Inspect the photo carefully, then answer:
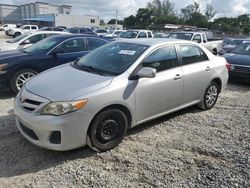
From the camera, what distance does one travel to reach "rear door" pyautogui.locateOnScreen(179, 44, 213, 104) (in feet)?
16.5

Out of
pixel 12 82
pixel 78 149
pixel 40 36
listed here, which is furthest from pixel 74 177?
pixel 40 36

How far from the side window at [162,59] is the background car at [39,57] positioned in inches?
Answer: 119

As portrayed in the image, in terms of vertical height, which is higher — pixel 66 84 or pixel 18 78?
pixel 66 84

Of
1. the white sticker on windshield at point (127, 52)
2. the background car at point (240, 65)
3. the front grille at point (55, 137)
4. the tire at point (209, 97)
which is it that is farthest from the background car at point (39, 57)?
the background car at point (240, 65)

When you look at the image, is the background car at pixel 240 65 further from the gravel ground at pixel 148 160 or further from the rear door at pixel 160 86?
the rear door at pixel 160 86

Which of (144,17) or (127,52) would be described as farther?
(144,17)

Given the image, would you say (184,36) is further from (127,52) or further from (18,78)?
(127,52)

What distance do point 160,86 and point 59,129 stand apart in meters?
1.84

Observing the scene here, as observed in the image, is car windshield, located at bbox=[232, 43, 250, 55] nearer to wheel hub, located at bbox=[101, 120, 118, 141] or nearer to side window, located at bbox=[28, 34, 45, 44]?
wheel hub, located at bbox=[101, 120, 118, 141]

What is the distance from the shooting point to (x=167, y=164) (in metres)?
3.67

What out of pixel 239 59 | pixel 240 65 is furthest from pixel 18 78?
pixel 239 59

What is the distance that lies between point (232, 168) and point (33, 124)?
266 cm

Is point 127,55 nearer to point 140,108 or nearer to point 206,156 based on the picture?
point 140,108

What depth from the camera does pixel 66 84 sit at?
384 cm
